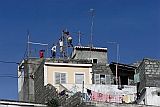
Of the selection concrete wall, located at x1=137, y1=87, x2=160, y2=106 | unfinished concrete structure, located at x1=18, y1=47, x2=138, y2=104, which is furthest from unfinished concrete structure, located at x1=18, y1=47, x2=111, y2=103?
concrete wall, located at x1=137, y1=87, x2=160, y2=106

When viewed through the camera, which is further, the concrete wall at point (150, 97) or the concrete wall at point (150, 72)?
the concrete wall at point (150, 72)

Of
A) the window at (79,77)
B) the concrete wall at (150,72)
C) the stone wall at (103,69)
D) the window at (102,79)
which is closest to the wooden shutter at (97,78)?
the window at (102,79)

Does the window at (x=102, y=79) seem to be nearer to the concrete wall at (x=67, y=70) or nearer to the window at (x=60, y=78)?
the concrete wall at (x=67, y=70)

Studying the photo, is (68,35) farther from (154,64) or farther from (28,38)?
(154,64)

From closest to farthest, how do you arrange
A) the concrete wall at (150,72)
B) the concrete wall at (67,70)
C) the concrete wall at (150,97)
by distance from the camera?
the concrete wall at (150,97) < the concrete wall at (150,72) < the concrete wall at (67,70)

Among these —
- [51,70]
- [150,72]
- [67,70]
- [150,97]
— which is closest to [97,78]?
[67,70]

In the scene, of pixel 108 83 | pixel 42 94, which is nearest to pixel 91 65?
pixel 108 83

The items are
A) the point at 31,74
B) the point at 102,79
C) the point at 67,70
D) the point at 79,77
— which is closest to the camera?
the point at 67,70

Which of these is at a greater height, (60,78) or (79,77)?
(79,77)

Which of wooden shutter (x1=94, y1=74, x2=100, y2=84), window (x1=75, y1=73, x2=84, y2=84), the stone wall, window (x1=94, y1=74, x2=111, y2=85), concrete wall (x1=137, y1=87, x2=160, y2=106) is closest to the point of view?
concrete wall (x1=137, y1=87, x2=160, y2=106)

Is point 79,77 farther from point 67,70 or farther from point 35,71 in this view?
point 35,71

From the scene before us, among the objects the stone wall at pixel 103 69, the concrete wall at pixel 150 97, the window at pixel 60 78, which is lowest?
the concrete wall at pixel 150 97

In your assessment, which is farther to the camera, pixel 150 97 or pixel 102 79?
pixel 102 79

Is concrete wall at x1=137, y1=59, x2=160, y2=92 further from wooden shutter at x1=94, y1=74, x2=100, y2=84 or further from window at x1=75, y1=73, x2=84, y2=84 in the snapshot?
wooden shutter at x1=94, y1=74, x2=100, y2=84
